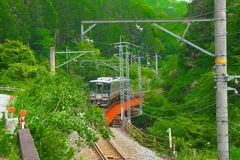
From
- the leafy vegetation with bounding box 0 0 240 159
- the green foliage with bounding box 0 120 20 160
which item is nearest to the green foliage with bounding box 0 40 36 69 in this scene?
the leafy vegetation with bounding box 0 0 240 159

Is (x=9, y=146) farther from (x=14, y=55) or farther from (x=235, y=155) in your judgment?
(x=14, y=55)

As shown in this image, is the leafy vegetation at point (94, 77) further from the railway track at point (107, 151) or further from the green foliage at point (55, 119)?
the railway track at point (107, 151)

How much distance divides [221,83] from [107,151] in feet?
36.4

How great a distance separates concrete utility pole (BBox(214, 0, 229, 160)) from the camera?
29.4 ft

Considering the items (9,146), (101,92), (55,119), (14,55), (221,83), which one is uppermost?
(14,55)

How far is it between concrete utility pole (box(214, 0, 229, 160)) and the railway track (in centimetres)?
827

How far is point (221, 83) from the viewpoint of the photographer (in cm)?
906

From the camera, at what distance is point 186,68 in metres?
37.5

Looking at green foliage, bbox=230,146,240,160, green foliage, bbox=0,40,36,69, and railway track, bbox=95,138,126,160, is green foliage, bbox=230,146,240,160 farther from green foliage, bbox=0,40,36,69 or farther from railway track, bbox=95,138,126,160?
green foliage, bbox=0,40,36,69

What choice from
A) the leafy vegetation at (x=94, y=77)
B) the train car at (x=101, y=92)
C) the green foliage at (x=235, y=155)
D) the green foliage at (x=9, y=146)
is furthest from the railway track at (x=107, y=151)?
the train car at (x=101, y=92)

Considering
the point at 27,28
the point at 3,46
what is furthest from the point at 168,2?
the point at 3,46

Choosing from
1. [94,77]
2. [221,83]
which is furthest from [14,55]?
[221,83]

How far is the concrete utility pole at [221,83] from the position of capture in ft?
29.4

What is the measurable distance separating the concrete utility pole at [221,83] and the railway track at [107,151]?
27.1ft
